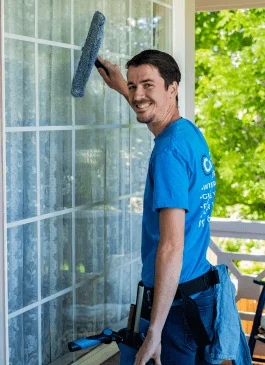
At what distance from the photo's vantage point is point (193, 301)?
204cm

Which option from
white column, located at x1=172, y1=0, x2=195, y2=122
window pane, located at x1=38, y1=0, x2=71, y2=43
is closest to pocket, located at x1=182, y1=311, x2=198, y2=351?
window pane, located at x1=38, y1=0, x2=71, y2=43

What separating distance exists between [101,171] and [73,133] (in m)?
0.26

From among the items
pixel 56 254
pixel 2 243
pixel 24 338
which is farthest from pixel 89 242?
pixel 2 243

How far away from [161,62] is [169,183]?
40cm

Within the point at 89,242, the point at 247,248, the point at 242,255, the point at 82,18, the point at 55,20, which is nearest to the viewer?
the point at 55,20

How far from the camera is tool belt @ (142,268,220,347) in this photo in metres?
2.02

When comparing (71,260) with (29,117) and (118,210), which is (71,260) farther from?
(29,117)

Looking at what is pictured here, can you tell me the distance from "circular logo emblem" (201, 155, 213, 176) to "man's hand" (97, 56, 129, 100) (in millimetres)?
676

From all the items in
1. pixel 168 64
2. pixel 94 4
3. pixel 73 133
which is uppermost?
pixel 94 4

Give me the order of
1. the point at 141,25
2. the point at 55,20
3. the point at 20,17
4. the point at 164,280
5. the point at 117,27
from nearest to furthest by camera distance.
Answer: the point at 164,280
the point at 20,17
the point at 55,20
the point at 117,27
the point at 141,25

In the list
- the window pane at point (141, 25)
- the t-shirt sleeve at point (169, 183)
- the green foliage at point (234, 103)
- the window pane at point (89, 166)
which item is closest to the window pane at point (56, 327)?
the window pane at point (89, 166)

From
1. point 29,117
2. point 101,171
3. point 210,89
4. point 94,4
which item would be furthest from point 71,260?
point 210,89

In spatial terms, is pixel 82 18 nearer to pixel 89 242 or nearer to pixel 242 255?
pixel 89 242

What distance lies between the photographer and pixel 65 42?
2498mm
